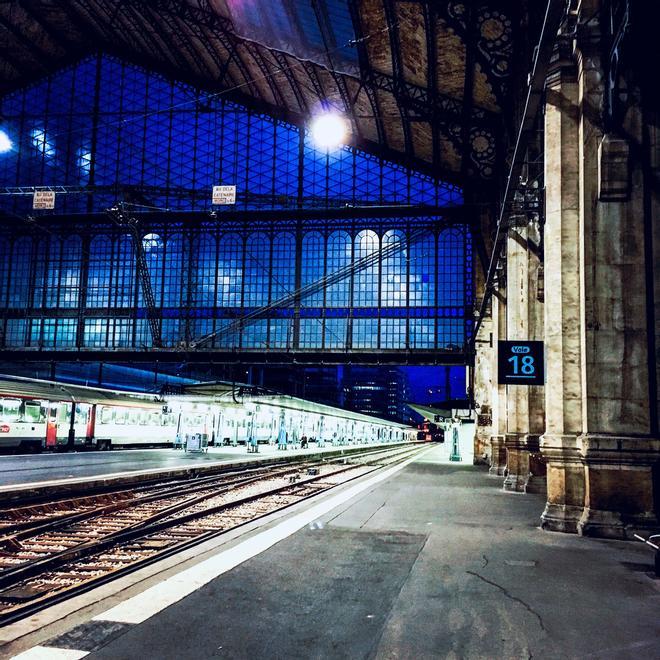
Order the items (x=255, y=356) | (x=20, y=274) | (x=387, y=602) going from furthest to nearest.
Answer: (x=20, y=274)
(x=255, y=356)
(x=387, y=602)

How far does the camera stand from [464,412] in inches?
1527

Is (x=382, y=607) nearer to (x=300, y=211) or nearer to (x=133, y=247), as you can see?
(x=300, y=211)

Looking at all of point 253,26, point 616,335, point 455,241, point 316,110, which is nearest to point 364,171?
point 316,110

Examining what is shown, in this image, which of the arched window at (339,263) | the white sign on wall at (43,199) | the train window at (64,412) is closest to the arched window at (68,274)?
the train window at (64,412)

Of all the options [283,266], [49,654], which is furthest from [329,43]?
[49,654]

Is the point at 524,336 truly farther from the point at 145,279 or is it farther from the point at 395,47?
the point at 145,279

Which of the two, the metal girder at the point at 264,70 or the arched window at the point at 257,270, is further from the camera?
the arched window at the point at 257,270

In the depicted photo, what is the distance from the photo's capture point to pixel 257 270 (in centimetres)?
3738

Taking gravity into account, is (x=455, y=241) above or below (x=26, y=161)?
below

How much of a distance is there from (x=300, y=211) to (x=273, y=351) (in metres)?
8.12

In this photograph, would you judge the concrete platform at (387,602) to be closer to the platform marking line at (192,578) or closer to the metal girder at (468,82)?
the platform marking line at (192,578)

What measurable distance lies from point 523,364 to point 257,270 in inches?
1032

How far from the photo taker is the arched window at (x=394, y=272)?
119 ft

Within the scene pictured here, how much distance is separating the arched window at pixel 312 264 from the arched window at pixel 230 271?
3.70m
